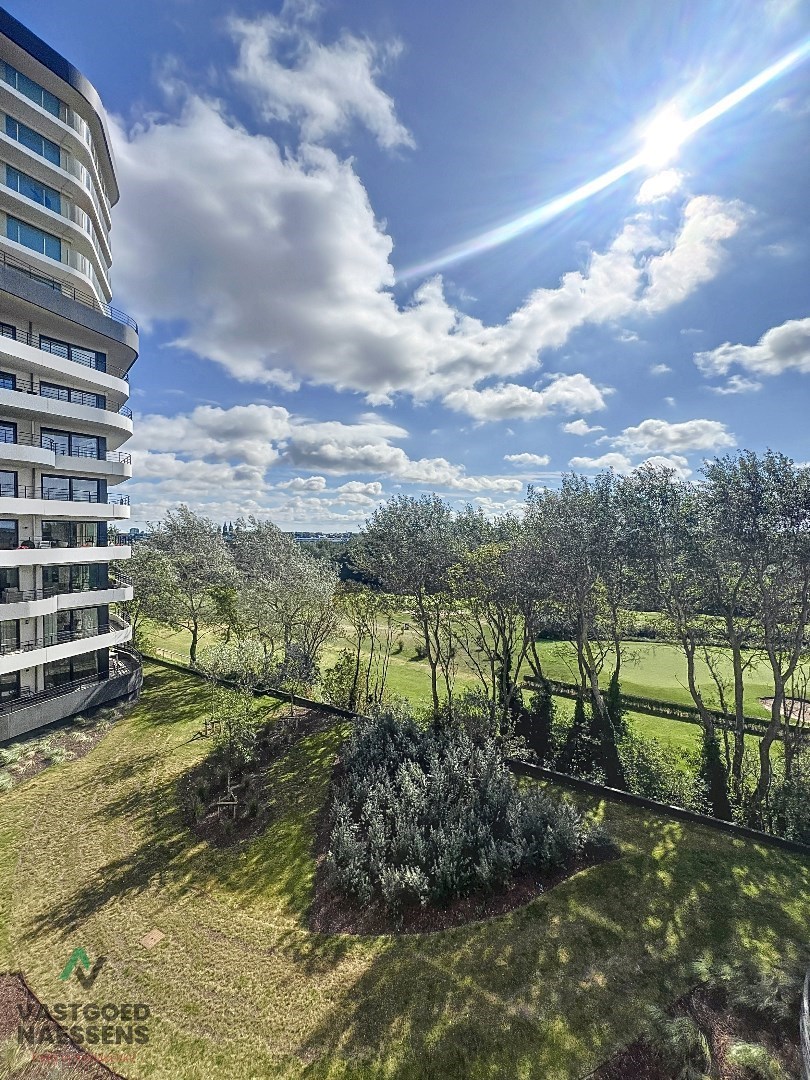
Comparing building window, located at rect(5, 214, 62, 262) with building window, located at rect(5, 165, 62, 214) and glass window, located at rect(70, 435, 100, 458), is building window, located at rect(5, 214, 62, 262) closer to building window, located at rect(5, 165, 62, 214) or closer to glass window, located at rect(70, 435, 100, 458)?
building window, located at rect(5, 165, 62, 214)

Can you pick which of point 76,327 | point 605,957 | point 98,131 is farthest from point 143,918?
point 98,131

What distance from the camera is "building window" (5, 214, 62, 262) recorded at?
22.8 meters

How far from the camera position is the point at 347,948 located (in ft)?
33.3

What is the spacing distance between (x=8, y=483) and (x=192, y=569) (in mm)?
17328

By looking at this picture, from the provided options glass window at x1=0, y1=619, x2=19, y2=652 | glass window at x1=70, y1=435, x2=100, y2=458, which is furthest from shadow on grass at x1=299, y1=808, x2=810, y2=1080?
glass window at x1=70, y1=435, x2=100, y2=458

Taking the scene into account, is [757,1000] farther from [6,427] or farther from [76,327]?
[76,327]

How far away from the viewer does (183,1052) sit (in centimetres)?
809

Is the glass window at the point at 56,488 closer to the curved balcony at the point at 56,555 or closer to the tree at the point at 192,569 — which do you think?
the curved balcony at the point at 56,555

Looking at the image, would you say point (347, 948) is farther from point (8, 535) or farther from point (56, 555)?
point (8, 535)

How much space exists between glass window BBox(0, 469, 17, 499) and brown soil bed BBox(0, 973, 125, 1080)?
63.3ft

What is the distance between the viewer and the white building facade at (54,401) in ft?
68.4

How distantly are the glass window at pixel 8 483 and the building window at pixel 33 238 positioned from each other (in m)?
11.3

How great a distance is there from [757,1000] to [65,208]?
38.8m

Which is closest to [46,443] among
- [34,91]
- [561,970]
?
[34,91]
